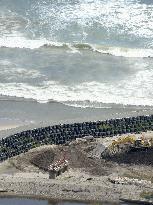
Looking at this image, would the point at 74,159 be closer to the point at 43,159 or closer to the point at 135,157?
the point at 43,159

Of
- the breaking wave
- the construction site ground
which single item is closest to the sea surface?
the construction site ground

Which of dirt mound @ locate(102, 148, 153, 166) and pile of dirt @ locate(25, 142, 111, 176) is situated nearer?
pile of dirt @ locate(25, 142, 111, 176)

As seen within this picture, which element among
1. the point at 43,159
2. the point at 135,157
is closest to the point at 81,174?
the point at 43,159

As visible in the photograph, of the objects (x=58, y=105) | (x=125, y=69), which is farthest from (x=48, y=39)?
(x=58, y=105)

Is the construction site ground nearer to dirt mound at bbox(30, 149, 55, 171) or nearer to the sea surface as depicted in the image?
dirt mound at bbox(30, 149, 55, 171)

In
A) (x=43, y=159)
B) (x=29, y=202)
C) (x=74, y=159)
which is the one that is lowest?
(x=29, y=202)

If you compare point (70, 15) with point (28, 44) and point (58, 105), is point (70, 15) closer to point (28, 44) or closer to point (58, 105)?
point (28, 44)

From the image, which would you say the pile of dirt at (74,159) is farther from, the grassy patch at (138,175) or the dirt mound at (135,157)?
the grassy patch at (138,175)

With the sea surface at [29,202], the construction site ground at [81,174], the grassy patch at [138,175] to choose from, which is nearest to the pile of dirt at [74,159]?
the construction site ground at [81,174]
